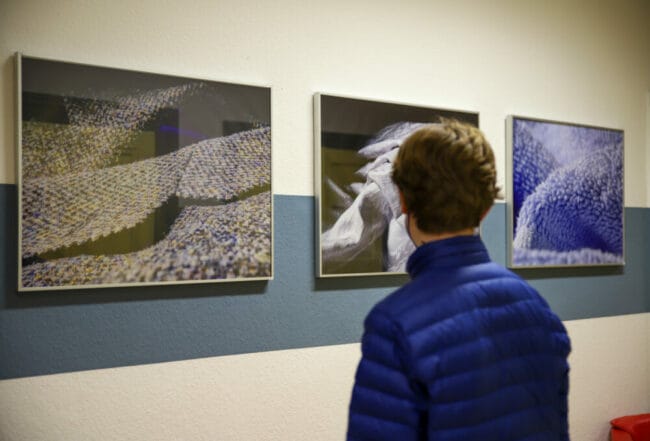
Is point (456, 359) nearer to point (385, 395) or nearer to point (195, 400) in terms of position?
point (385, 395)

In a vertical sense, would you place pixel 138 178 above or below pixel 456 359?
above

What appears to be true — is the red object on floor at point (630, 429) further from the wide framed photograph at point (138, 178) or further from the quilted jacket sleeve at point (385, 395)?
the quilted jacket sleeve at point (385, 395)

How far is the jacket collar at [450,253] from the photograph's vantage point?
3.41ft

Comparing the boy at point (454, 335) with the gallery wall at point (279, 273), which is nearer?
the boy at point (454, 335)

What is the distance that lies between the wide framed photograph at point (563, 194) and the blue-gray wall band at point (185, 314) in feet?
Result: 0.77

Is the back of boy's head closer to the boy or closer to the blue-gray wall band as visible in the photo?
the boy

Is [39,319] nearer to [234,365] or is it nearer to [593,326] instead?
[234,365]

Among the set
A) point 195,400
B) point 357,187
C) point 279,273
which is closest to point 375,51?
point 357,187

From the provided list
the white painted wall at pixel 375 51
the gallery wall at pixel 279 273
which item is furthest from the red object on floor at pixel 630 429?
the white painted wall at pixel 375 51

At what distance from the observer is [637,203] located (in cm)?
306

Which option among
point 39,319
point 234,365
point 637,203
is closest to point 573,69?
point 637,203

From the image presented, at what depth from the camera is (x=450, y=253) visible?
3.41 ft

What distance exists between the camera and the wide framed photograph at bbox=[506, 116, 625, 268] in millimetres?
2627

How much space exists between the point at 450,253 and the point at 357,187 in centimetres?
117
